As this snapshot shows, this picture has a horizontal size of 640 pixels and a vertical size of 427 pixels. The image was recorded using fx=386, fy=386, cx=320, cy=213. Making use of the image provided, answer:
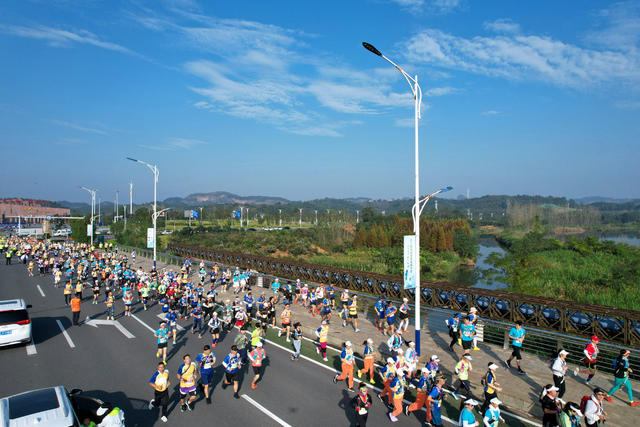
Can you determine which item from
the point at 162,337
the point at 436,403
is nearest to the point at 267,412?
the point at 436,403

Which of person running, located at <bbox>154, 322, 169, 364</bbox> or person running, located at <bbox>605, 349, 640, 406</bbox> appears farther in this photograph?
person running, located at <bbox>154, 322, 169, 364</bbox>

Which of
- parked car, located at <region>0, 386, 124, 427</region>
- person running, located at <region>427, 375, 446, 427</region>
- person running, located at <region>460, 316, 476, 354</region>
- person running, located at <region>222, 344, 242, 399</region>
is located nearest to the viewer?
parked car, located at <region>0, 386, 124, 427</region>

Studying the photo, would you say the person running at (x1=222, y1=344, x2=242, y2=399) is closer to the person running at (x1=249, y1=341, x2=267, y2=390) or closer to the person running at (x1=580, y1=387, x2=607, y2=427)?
the person running at (x1=249, y1=341, x2=267, y2=390)

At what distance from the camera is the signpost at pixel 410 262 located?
40.9ft

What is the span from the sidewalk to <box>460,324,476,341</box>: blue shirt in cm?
77

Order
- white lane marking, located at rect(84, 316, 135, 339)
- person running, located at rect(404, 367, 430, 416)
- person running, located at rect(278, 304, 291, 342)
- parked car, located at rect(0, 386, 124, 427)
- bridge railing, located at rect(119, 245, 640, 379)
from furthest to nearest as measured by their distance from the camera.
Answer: white lane marking, located at rect(84, 316, 135, 339) → person running, located at rect(278, 304, 291, 342) → bridge railing, located at rect(119, 245, 640, 379) → person running, located at rect(404, 367, 430, 416) → parked car, located at rect(0, 386, 124, 427)

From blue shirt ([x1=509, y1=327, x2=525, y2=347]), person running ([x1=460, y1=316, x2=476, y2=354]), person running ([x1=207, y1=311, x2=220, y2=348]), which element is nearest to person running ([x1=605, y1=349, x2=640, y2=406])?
blue shirt ([x1=509, y1=327, x2=525, y2=347])

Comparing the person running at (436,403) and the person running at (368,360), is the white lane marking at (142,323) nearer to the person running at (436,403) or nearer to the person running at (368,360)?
the person running at (368,360)

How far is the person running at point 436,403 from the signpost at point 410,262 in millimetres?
4089

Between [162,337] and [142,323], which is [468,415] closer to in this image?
[162,337]


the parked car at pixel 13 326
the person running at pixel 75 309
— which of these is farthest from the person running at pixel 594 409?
the person running at pixel 75 309

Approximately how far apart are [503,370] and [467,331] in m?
1.44

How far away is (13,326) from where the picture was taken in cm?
1334

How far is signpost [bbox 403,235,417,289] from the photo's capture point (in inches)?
491
